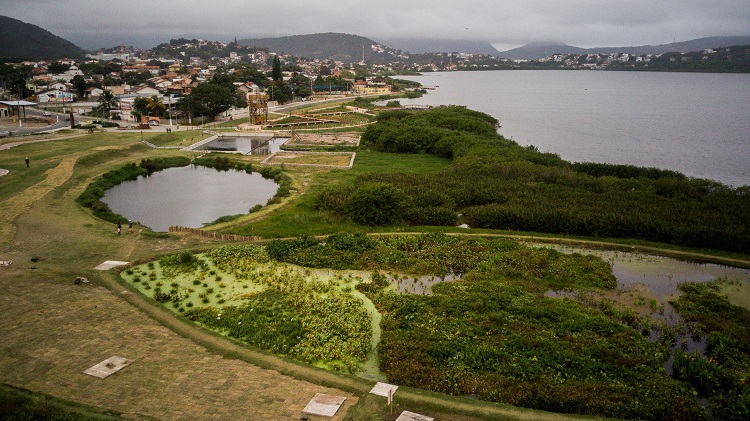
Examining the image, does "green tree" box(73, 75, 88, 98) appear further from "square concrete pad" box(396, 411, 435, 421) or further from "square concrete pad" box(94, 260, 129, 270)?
"square concrete pad" box(396, 411, 435, 421)

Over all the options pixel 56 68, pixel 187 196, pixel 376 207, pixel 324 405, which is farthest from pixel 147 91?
pixel 324 405

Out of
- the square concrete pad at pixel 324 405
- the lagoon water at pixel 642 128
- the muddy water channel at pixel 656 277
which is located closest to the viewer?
the square concrete pad at pixel 324 405

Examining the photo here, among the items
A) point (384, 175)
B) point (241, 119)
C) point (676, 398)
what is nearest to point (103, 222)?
point (384, 175)

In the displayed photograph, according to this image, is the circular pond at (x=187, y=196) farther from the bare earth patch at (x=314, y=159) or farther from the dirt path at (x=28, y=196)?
the bare earth patch at (x=314, y=159)

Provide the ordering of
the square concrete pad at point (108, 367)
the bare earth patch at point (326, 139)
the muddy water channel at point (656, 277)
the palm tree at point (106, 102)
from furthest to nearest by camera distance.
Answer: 1. the palm tree at point (106, 102)
2. the bare earth patch at point (326, 139)
3. the muddy water channel at point (656, 277)
4. the square concrete pad at point (108, 367)

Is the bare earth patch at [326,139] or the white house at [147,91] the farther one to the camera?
the white house at [147,91]

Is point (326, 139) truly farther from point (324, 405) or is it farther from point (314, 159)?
point (324, 405)

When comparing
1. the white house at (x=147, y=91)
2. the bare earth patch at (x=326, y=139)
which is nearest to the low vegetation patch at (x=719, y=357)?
the bare earth patch at (x=326, y=139)
